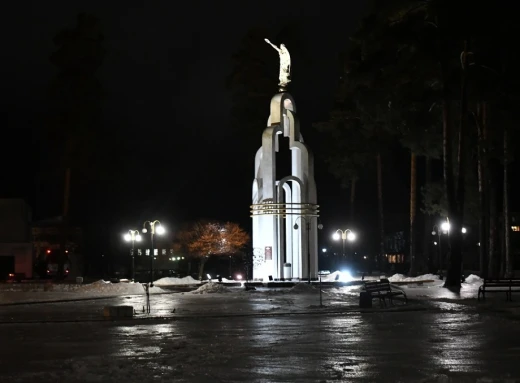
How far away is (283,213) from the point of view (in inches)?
2005

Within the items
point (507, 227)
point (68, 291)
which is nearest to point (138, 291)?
point (68, 291)

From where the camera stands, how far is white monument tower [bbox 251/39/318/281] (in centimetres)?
5072

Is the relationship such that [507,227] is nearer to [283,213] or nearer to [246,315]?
[283,213]

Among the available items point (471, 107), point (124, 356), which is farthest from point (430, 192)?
point (124, 356)

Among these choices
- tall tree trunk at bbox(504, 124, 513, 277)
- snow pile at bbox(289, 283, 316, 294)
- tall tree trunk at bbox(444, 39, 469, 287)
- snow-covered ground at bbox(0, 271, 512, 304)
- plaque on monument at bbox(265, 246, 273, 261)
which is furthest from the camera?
tall tree trunk at bbox(504, 124, 513, 277)

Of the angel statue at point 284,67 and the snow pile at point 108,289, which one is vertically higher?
the angel statue at point 284,67

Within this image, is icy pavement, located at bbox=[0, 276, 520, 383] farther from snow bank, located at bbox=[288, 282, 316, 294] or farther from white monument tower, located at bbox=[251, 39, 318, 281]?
white monument tower, located at bbox=[251, 39, 318, 281]

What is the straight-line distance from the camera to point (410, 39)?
44000 millimetres


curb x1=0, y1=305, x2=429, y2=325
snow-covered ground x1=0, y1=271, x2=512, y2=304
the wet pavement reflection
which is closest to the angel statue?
snow-covered ground x1=0, y1=271, x2=512, y2=304

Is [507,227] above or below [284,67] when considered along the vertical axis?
below

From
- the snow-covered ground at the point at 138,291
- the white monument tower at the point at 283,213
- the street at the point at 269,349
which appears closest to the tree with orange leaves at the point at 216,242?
the white monument tower at the point at 283,213

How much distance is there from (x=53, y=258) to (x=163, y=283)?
36240 millimetres

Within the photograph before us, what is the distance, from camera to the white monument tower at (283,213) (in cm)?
5072

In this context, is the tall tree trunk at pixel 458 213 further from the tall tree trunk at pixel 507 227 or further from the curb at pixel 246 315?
the curb at pixel 246 315
